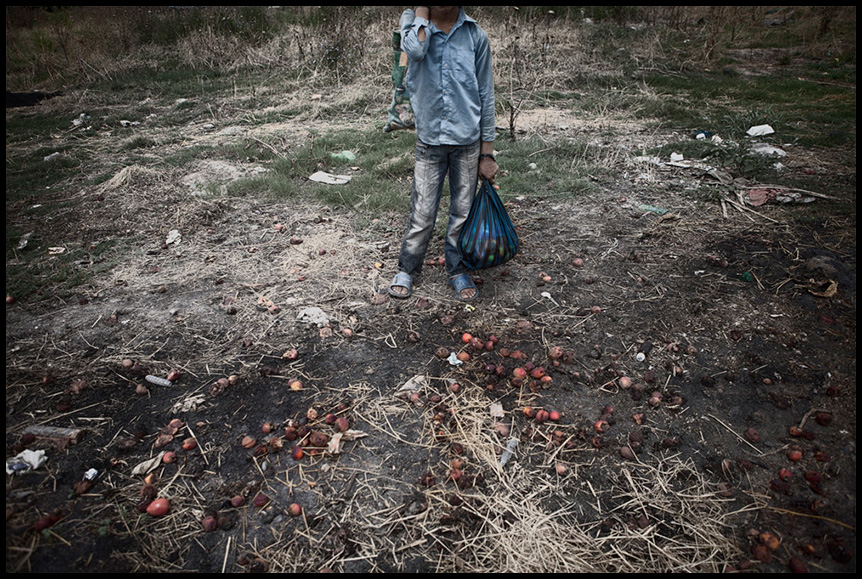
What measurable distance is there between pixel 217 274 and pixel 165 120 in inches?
216

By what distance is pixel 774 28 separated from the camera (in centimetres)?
1191

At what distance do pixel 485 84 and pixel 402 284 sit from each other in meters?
1.48

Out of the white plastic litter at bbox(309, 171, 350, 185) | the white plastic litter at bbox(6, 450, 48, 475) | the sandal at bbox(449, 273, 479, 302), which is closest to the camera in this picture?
the white plastic litter at bbox(6, 450, 48, 475)

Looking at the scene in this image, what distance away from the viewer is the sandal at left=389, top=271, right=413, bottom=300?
135 inches

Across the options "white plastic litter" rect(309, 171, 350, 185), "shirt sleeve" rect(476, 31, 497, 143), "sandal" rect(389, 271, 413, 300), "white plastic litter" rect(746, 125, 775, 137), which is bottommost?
"sandal" rect(389, 271, 413, 300)

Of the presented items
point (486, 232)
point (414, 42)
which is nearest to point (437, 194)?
point (486, 232)

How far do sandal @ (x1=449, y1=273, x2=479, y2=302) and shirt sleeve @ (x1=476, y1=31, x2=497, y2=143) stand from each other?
3.25 feet

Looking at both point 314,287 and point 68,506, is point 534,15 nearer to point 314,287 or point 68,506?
point 314,287

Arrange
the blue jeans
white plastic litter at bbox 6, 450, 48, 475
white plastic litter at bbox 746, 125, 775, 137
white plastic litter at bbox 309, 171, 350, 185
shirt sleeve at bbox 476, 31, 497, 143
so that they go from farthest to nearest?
white plastic litter at bbox 746, 125, 775, 137
white plastic litter at bbox 309, 171, 350, 185
the blue jeans
shirt sleeve at bbox 476, 31, 497, 143
white plastic litter at bbox 6, 450, 48, 475

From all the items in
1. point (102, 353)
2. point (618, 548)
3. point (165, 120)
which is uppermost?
point (165, 120)

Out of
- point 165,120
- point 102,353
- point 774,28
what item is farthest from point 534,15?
point 102,353

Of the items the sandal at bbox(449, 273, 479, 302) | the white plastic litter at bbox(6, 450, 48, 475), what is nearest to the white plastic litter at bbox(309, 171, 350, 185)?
the sandal at bbox(449, 273, 479, 302)

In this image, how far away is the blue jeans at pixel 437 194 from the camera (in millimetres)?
3025

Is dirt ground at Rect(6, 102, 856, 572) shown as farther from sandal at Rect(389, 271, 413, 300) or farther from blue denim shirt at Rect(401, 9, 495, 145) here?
blue denim shirt at Rect(401, 9, 495, 145)
